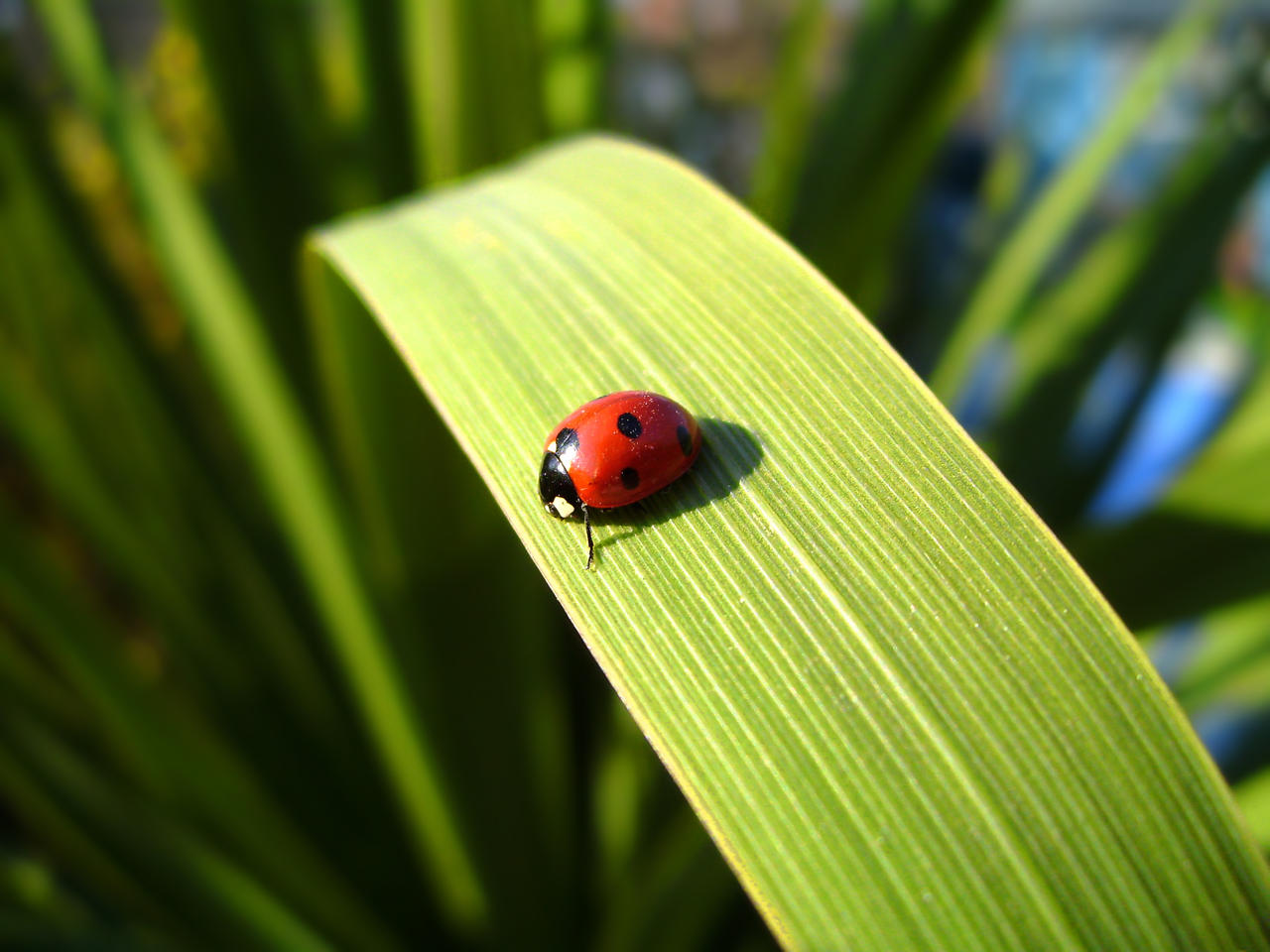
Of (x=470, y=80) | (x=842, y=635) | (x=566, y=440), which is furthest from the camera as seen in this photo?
(x=470, y=80)

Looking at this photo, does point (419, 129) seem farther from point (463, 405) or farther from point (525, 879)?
point (525, 879)

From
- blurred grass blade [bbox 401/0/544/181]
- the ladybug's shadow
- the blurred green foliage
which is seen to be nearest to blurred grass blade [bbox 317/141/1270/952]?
the ladybug's shadow

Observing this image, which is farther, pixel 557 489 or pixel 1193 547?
pixel 1193 547

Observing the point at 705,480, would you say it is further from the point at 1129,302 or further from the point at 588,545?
the point at 1129,302

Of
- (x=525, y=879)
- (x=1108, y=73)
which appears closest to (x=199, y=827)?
(x=525, y=879)

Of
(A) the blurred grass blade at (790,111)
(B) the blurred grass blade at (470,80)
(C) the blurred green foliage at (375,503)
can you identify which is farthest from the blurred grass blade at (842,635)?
(A) the blurred grass blade at (790,111)

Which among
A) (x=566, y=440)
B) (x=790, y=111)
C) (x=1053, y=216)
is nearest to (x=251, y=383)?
(x=566, y=440)

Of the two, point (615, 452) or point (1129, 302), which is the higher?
point (615, 452)
